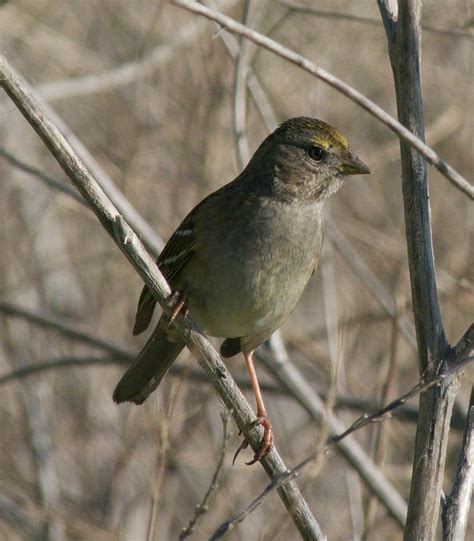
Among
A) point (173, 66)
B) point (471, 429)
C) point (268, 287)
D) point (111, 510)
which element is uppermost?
point (173, 66)

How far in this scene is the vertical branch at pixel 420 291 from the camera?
10.9 ft

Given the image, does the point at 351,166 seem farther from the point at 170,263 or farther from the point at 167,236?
the point at 167,236

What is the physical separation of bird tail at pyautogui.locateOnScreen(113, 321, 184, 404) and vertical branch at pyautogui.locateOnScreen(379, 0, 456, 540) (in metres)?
1.79

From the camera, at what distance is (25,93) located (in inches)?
115

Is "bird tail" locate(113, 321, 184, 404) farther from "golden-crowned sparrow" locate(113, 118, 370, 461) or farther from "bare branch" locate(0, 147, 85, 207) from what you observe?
"bare branch" locate(0, 147, 85, 207)

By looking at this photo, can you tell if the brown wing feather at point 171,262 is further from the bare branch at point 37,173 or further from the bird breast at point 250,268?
Answer: the bare branch at point 37,173

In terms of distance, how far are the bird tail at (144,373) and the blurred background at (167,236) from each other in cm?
135

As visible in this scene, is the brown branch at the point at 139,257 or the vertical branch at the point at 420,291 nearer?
the brown branch at the point at 139,257

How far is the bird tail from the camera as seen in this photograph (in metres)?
4.89

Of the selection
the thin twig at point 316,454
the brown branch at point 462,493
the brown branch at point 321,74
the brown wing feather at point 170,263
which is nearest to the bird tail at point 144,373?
the brown wing feather at point 170,263

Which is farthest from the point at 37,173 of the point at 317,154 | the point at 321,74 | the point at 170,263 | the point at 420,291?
the point at 321,74

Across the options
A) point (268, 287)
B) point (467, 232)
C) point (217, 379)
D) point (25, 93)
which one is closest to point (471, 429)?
point (217, 379)

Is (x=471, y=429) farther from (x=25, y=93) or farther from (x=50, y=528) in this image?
(x=50, y=528)

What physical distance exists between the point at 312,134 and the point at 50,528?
3.22 metres
